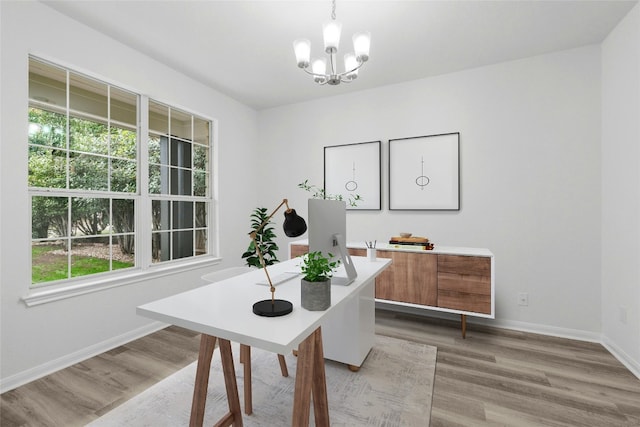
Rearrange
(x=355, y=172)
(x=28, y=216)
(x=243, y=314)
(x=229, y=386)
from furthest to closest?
1. (x=355, y=172)
2. (x=28, y=216)
3. (x=229, y=386)
4. (x=243, y=314)

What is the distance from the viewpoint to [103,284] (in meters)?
2.60

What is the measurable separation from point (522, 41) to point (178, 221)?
4.06 meters

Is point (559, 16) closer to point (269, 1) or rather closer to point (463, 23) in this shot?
point (463, 23)

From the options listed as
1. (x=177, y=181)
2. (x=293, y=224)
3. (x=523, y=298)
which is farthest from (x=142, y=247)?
(x=523, y=298)

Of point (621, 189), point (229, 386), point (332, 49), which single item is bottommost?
point (229, 386)

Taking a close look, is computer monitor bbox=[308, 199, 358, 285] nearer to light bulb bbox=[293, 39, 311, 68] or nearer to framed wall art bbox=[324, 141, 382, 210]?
light bulb bbox=[293, 39, 311, 68]

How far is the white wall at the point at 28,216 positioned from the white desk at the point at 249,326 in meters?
1.66

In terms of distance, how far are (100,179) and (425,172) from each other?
3369mm

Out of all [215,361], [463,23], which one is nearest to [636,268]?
[463,23]

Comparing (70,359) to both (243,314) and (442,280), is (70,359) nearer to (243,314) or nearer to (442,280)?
(243,314)

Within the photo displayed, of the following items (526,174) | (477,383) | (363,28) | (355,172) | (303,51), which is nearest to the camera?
(303,51)

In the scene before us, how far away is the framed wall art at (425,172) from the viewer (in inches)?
127

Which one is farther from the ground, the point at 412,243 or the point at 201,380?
the point at 412,243

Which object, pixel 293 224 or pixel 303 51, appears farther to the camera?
pixel 303 51
